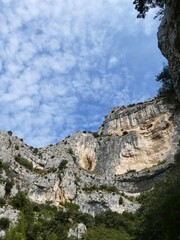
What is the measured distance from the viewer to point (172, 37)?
21.1 metres

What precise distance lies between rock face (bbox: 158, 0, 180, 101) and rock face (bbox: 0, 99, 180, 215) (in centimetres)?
2890

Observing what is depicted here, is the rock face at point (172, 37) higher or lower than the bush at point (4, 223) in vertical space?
lower

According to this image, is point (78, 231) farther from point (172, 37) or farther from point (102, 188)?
point (172, 37)

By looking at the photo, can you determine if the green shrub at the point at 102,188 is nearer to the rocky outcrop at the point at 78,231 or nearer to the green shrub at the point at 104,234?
the green shrub at the point at 104,234

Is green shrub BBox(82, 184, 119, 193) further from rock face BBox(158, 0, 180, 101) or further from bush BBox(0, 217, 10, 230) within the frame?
rock face BBox(158, 0, 180, 101)

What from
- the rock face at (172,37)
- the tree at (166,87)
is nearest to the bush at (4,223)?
the tree at (166,87)

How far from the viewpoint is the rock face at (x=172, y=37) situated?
20.3 m

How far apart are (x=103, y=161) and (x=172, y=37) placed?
57124 mm

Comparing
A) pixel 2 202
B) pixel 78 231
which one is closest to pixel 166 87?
pixel 78 231

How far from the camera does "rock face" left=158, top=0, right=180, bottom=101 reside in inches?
798

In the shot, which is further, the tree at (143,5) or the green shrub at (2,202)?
the green shrub at (2,202)

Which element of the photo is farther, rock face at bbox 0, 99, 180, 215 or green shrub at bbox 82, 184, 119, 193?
green shrub at bbox 82, 184, 119, 193

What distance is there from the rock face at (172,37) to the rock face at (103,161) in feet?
94.8

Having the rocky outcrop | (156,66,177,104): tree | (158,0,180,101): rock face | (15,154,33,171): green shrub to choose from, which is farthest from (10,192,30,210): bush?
(158,0,180,101): rock face
